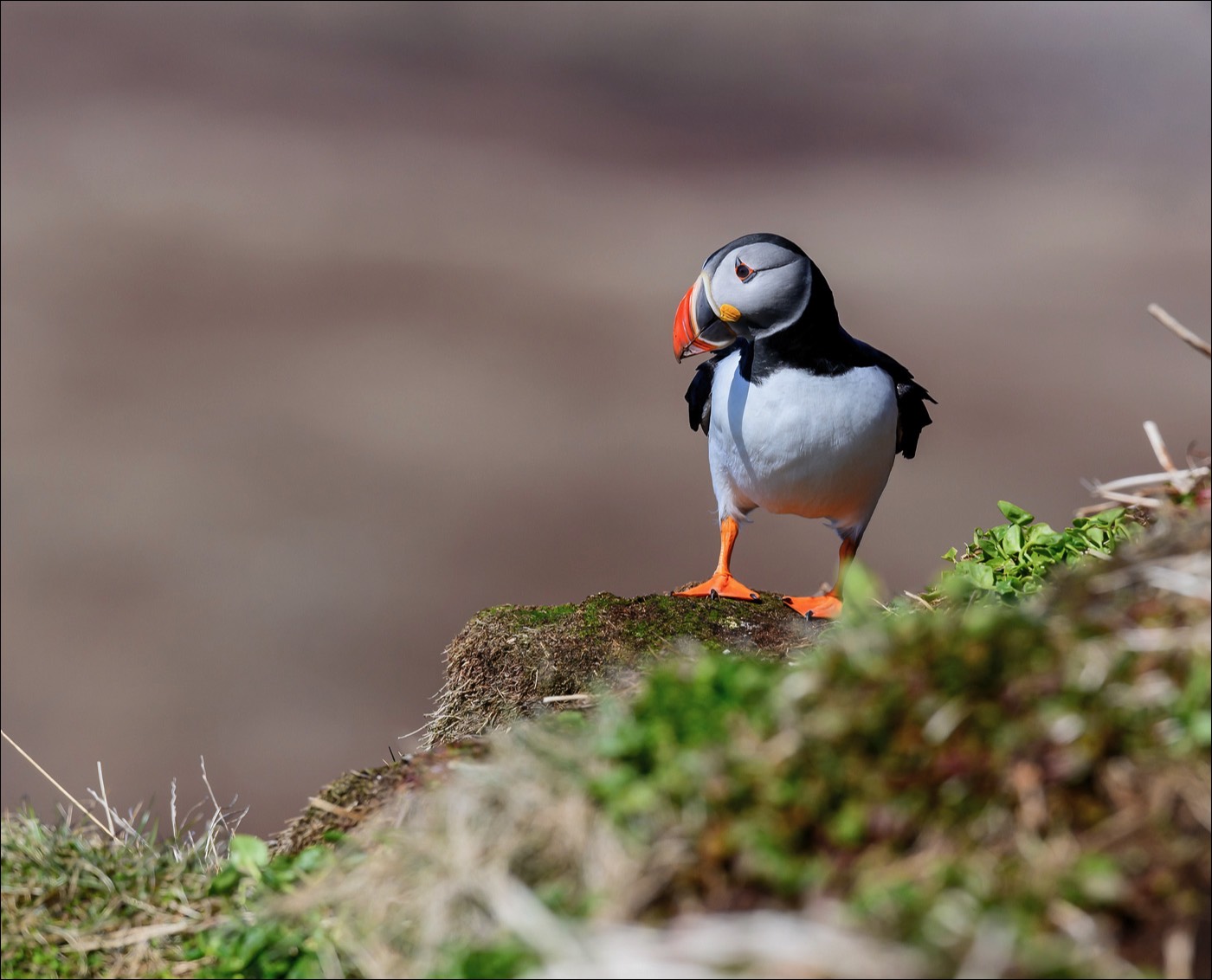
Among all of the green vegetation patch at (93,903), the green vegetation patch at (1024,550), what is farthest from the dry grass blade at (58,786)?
the green vegetation patch at (1024,550)

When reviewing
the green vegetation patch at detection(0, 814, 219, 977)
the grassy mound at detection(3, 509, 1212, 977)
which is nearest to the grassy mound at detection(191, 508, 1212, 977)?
the grassy mound at detection(3, 509, 1212, 977)

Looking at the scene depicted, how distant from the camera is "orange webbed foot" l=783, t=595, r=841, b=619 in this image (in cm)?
564

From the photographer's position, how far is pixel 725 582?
19.5ft

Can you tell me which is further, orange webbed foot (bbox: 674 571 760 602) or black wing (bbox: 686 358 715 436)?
black wing (bbox: 686 358 715 436)

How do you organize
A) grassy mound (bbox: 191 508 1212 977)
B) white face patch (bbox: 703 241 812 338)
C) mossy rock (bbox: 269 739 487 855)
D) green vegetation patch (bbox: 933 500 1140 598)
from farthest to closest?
white face patch (bbox: 703 241 812 338), green vegetation patch (bbox: 933 500 1140 598), mossy rock (bbox: 269 739 487 855), grassy mound (bbox: 191 508 1212 977)

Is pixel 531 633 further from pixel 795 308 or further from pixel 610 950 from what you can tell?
pixel 610 950

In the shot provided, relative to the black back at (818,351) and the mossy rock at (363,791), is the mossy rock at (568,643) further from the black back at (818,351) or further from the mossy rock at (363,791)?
the mossy rock at (363,791)

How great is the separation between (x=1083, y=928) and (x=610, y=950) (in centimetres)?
72

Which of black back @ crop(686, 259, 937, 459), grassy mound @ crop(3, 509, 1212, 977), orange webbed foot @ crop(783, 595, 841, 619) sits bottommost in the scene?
orange webbed foot @ crop(783, 595, 841, 619)

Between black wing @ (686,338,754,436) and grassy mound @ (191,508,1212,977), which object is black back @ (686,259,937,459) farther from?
grassy mound @ (191,508,1212,977)

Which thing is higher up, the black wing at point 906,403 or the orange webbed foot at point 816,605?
the black wing at point 906,403

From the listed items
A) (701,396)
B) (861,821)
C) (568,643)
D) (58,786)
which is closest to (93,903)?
(58,786)

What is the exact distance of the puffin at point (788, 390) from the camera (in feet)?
18.2

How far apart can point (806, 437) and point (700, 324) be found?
2.45 ft
